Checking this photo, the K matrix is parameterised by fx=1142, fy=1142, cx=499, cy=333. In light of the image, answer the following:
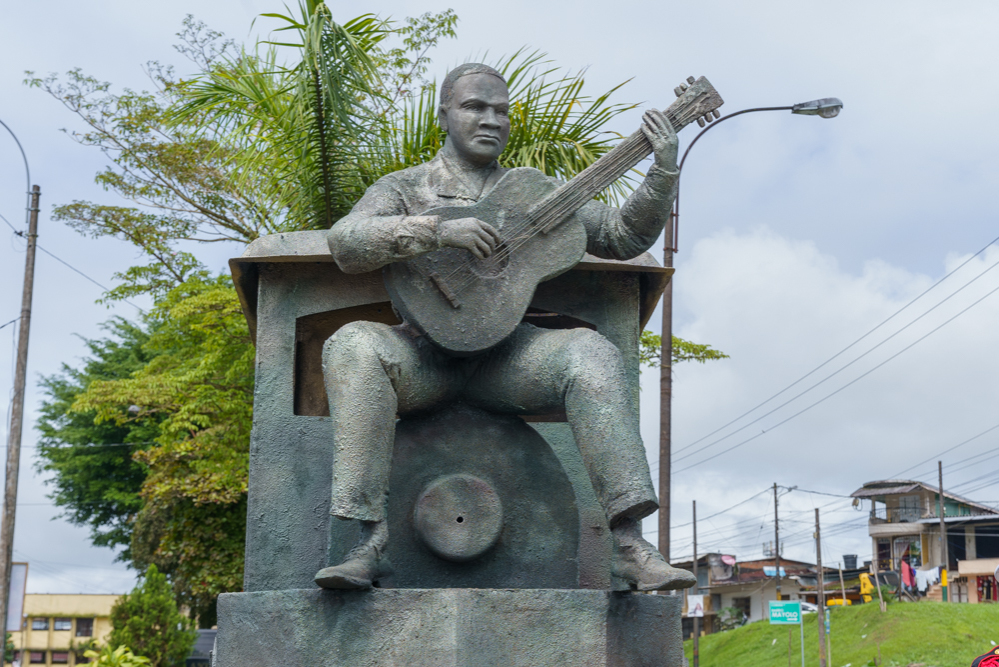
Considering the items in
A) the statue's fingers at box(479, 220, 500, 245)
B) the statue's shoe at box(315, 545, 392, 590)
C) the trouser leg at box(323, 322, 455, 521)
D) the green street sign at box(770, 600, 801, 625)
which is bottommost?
the green street sign at box(770, 600, 801, 625)

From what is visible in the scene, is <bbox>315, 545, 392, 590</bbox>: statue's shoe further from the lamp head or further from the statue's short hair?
the lamp head

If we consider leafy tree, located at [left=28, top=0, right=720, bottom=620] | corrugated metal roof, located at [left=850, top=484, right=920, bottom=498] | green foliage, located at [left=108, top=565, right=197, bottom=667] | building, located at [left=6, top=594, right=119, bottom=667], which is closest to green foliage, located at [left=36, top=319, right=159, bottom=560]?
leafy tree, located at [left=28, top=0, right=720, bottom=620]

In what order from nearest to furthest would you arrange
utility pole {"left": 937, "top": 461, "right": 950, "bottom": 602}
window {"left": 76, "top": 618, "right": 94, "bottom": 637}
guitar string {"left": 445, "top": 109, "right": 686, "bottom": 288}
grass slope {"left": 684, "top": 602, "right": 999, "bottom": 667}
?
guitar string {"left": 445, "top": 109, "right": 686, "bottom": 288} < grass slope {"left": 684, "top": 602, "right": 999, "bottom": 667} < utility pole {"left": 937, "top": 461, "right": 950, "bottom": 602} < window {"left": 76, "top": 618, "right": 94, "bottom": 637}

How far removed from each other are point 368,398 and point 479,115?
109cm

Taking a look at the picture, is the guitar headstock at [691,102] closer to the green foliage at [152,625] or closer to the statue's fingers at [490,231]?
the statue's fingers at [490,231]

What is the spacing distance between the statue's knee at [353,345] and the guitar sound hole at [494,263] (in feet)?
1.15

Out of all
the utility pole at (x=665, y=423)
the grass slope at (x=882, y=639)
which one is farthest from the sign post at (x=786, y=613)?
the utility pole at (x=665, y=423)

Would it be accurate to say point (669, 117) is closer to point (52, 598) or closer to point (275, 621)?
point (275, 621)

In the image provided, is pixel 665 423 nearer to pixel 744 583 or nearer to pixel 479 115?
pixel 479 115

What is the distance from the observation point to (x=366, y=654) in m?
3.11

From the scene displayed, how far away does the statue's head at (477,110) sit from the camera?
3.79 m

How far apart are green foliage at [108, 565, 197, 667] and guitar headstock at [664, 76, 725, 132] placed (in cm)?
1668

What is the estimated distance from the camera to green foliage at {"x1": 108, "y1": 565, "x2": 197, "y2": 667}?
18.4 meters

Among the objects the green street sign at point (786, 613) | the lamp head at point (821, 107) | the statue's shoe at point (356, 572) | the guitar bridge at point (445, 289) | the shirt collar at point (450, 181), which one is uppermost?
the lamp head at point (821, 107)
